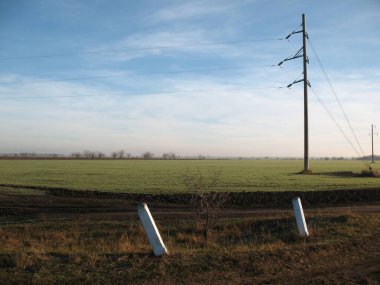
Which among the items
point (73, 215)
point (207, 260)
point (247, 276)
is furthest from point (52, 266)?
point (73, 215)

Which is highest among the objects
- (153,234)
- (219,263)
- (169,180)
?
(153,234)

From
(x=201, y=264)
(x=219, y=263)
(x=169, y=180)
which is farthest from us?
(x=169, y=180)

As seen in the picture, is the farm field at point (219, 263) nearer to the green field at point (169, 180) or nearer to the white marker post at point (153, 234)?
the white marker post at point (153, 234)

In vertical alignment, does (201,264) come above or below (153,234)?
below

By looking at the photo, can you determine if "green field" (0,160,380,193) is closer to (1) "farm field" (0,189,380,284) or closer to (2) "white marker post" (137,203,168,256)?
(1) "farm field" (0,189,380,284)

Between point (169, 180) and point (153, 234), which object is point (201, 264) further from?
point (169, 180)

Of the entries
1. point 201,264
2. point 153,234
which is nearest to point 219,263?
point 201,264

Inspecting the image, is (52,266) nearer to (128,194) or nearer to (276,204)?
(276,204)

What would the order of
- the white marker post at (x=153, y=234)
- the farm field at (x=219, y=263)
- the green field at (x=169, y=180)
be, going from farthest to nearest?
1. the green field at (x=169, y=180)
2. the white marker post at (x=153, y=234)
3. the farm field at (x=219, y=263)

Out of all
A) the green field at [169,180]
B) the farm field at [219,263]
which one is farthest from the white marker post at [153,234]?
the green field at [169,180]

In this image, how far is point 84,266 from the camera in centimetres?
670

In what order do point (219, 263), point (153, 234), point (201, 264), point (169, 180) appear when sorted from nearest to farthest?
point (201, 264)
point (219, 263)
point (153, 234)
point (169, 180)

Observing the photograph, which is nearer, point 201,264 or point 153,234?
point 201,264

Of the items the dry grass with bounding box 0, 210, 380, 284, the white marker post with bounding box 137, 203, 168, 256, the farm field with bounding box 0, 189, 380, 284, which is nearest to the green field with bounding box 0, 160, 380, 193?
the farm field with bounding box 0, 189, 380, 284
